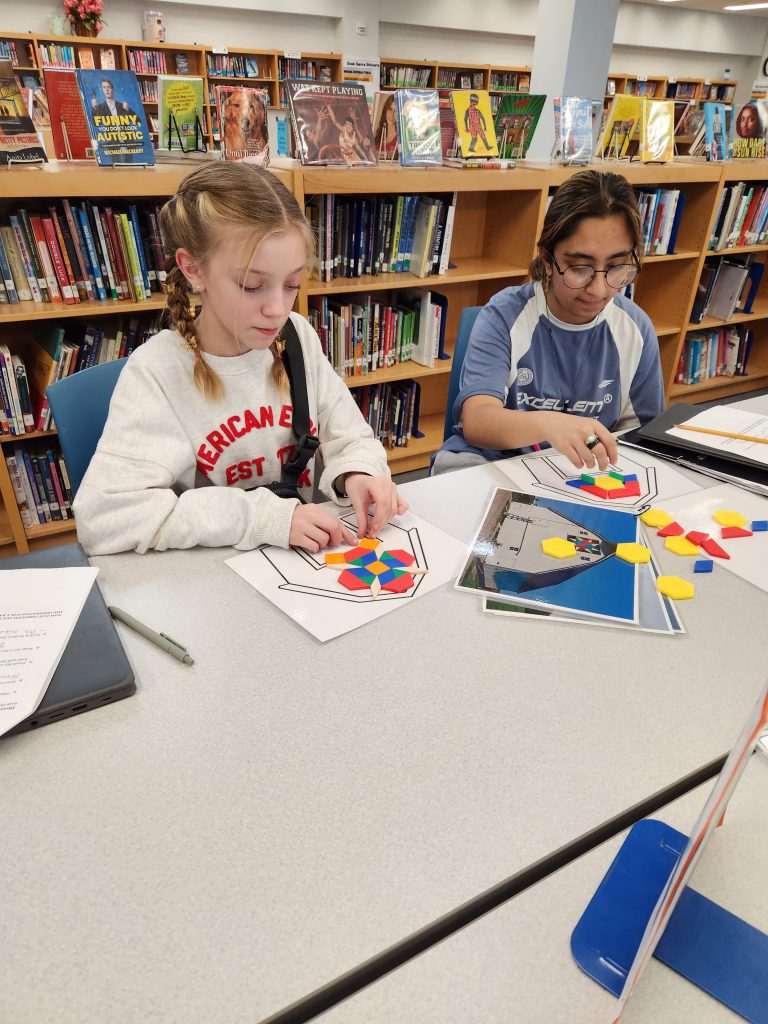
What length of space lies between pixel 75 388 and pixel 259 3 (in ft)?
21.1

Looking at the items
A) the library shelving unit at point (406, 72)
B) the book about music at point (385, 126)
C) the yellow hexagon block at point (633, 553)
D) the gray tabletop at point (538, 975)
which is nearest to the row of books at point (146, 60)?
the library shelving unit at point (406, 72)

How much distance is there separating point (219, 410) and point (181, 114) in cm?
140

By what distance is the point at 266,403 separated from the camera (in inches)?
49.8

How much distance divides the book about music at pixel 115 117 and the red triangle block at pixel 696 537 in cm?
184

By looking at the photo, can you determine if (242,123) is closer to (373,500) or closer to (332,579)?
(373,500)

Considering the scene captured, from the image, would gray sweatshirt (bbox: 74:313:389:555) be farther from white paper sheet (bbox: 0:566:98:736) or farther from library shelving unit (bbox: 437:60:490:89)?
library shelving unit (bbox: 437:60:490:89)

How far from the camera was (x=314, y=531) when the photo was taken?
977mm

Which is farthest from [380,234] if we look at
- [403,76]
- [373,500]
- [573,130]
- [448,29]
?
[448,29]

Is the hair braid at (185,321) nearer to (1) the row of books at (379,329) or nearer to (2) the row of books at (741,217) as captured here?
(1) the row of books at (379,329)

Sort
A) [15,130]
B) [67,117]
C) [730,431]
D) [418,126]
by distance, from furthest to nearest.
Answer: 1. [418,126]
2. [67,117]
3. [15,130]
4. [730,431]

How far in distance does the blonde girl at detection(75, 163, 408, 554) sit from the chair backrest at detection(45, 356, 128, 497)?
12 cm

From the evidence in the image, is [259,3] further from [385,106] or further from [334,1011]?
[334,1011]

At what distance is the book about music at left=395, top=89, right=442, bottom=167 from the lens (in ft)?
7.55

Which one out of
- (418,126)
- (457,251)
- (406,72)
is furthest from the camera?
(406,72)
